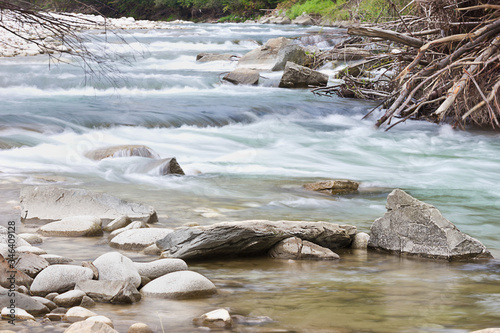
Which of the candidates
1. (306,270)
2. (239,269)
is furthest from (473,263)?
(239,269)

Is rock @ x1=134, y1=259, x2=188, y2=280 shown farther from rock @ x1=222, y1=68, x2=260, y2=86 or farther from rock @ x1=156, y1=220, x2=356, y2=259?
rock @ x1=222, y1=68, x2=260, y2=86

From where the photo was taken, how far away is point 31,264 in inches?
128

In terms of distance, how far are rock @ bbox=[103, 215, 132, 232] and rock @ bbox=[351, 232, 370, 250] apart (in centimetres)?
170

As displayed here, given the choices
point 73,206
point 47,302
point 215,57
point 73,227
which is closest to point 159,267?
point 47,302

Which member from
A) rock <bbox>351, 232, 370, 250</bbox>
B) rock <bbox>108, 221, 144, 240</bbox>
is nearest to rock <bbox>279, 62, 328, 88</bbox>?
rock <bbox>351, 232, 370, 250</bbox>

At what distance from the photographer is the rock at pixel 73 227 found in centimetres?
438

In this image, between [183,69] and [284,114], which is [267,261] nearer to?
[284,114]

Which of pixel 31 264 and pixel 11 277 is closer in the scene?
pixel 11 277

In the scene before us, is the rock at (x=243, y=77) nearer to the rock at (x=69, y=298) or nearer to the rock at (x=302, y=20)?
the rock at (x=69, y=298)

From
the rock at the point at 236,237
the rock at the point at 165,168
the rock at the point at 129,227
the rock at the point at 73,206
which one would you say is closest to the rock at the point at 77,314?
the rock at the point at 236,237

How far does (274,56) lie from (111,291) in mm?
14642

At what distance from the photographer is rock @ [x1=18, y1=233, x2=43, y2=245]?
4012 mm

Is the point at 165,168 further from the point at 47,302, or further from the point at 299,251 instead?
the point at 47,302

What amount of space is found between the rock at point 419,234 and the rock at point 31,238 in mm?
2289
